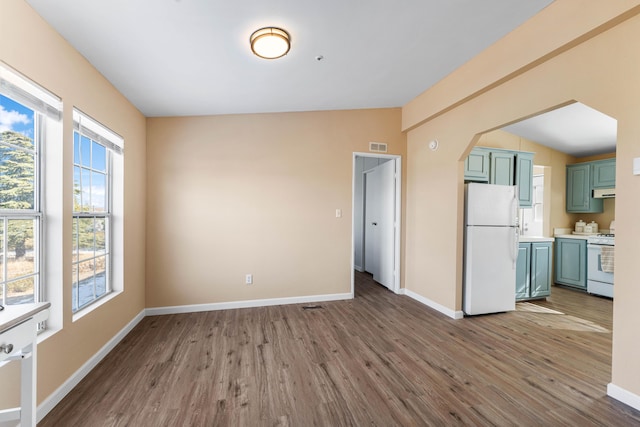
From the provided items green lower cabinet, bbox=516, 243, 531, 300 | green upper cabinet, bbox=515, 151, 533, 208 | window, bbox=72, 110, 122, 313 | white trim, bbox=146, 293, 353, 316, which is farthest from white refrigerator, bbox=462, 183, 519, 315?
window, bbox=72, 110, 122, 313

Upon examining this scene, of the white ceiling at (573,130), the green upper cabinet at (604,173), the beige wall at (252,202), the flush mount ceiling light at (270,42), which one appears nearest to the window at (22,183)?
the flush mount ceiling light at (270,42)

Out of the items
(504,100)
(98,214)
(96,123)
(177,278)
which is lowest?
(177,278)

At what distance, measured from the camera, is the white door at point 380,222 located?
4324 millimetres

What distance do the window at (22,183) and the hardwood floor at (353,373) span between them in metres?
0.87

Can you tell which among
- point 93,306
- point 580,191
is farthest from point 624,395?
point 580,191

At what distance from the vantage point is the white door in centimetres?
432

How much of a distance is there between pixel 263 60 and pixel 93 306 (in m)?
2.64

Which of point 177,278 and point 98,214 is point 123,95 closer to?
point 98,214

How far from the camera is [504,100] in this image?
8.41 ft

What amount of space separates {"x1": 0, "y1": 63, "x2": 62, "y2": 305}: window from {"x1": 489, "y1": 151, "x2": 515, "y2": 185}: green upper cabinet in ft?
15.3

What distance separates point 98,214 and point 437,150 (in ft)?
12.7

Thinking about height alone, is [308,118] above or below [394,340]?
above

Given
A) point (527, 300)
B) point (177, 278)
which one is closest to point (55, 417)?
point (177, 278)

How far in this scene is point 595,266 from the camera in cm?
415
